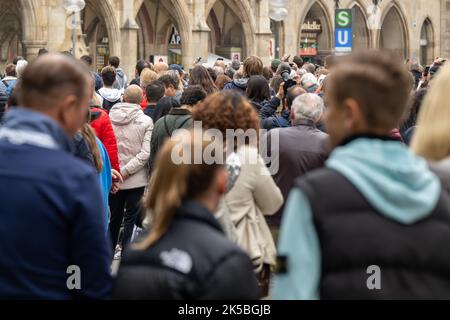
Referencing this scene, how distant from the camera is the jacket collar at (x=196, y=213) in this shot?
3.81 m

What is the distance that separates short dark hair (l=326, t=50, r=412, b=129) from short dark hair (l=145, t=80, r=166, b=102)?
743 cm

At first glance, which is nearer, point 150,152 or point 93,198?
point 93,198

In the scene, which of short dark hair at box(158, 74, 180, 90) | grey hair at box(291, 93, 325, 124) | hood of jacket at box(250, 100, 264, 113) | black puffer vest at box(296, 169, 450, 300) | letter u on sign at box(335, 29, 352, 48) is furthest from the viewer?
letter u on sign at box(335, 29, 352, 48)

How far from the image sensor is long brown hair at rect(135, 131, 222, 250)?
3.82m

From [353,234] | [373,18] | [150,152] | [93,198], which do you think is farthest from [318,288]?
[373,18]

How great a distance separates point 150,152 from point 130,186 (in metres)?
0.51

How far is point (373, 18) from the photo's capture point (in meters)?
41.2

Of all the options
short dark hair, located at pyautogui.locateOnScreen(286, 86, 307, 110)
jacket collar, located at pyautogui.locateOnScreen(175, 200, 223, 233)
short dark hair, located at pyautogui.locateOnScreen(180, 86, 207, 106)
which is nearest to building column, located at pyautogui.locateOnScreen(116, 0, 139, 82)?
short dark hair, located at pyautogui.locateOnScreen(286, 86, 307, 110)

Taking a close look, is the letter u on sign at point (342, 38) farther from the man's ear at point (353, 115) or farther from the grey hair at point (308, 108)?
the man's ear at point (353, 115)

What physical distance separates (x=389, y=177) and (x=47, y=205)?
52.5 inches

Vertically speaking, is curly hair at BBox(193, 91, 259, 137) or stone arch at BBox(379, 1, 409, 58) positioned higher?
stone arch at BBox(379, 1, 409, 58)

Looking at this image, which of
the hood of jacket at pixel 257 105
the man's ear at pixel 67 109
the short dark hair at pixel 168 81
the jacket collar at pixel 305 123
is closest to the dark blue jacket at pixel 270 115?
the hood of jacket at pixel 257 105

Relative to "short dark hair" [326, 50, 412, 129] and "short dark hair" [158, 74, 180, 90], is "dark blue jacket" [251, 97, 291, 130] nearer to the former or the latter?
"short dark hair" [158, 74, 180, 90]
